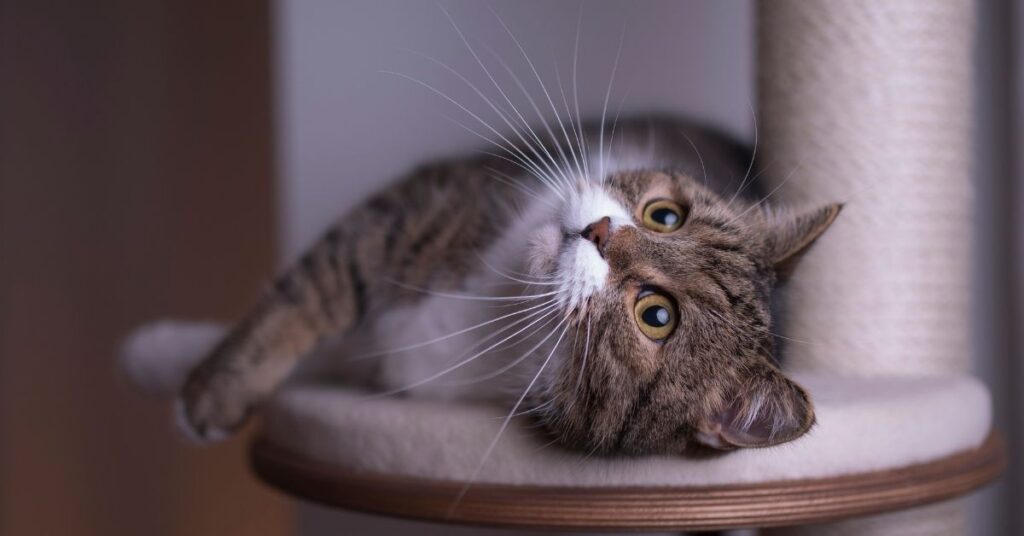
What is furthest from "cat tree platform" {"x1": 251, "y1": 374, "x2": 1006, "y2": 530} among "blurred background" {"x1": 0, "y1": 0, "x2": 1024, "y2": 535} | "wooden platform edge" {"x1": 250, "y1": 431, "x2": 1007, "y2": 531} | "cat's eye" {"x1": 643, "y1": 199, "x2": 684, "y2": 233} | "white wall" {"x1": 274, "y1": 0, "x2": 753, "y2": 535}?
"blurred background" {"x1": 0, "y1": 0, "x2": 1024, "y2": 535}

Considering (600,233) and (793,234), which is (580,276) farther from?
(793,234)

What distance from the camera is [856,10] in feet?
3.38

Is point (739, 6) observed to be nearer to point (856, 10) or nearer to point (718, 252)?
point (856, 10)

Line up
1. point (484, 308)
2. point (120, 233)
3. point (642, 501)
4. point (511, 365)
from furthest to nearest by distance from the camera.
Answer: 1. point (120, 233)
2. point (484, 308)
3. point (511, 365)
4. point (642, 501)

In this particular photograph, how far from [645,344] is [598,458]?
111 mm

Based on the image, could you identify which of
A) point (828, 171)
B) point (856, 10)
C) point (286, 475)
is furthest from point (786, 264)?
point (286, 475)

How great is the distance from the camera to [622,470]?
74cm

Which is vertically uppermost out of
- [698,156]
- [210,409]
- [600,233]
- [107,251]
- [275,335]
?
[698,156]

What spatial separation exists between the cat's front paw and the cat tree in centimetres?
7

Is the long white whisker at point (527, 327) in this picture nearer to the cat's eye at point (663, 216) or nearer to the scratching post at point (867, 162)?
the cat's eye at point (663, 216)

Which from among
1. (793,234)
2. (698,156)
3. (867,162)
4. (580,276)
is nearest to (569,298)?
A: (580,276)

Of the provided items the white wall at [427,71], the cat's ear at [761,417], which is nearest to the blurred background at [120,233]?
the white wall at [427,71]

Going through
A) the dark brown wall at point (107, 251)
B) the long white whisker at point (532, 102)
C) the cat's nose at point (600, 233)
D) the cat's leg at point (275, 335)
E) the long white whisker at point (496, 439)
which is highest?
the long white whisker at point (532, 102)

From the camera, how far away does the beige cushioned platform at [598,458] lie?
0.74m
